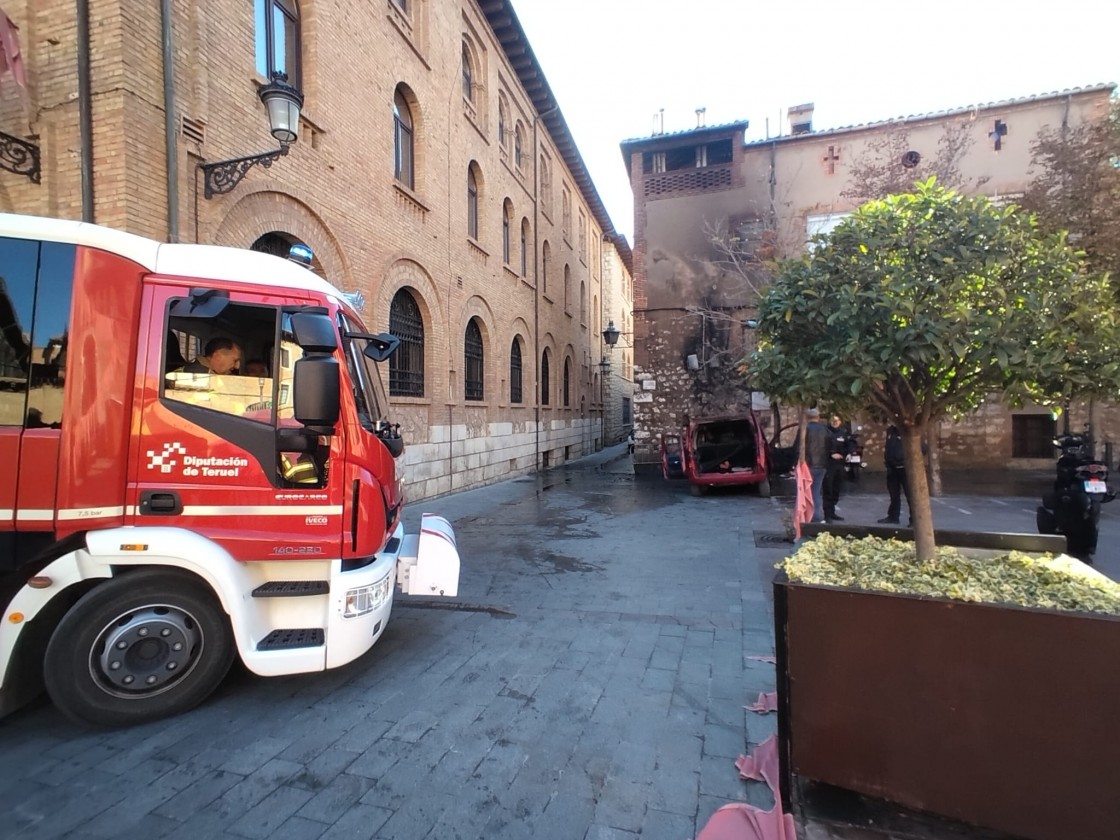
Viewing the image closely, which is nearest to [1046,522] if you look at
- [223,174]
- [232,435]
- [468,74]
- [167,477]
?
[232,435]

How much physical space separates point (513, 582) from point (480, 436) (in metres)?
8.34

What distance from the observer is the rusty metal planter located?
2148 millimetres

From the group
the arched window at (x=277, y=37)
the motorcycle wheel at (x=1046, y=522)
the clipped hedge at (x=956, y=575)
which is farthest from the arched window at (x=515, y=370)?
the clipped hedge at (x=956, y=575)

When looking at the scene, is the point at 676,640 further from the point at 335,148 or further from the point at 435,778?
the point at 335,148

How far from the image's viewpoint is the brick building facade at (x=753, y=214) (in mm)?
14641

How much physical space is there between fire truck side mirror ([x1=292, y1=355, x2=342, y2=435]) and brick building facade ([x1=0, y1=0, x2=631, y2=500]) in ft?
13.5

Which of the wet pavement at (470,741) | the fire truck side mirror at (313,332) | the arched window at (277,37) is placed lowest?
the wet pavement at (470,741)

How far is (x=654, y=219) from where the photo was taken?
17375 millimetres

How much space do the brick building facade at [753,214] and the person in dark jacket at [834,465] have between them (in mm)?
5854

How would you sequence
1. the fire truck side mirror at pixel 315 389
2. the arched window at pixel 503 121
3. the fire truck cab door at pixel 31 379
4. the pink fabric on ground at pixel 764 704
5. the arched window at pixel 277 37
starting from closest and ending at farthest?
the fire truck cab door at pixel 31 379
the fire truck side mirror at pixel 315 389
the pink fabric on ground at pixel 764 704
the arched window at pixel 277 37
the arched window at pixel 503 121

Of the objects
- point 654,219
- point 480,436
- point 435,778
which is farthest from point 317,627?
point 654,219

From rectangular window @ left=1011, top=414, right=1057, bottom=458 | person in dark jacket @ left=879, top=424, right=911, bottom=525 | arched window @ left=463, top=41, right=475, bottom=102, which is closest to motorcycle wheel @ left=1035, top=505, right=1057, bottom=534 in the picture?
person in dark jacket @ left=879, top=424, right=911, bottom=525

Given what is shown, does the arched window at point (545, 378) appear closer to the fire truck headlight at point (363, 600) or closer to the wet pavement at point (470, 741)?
the wet pavement at point (470, 741)

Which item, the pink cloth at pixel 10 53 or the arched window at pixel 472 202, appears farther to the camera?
the arched window at pixel 472 202
